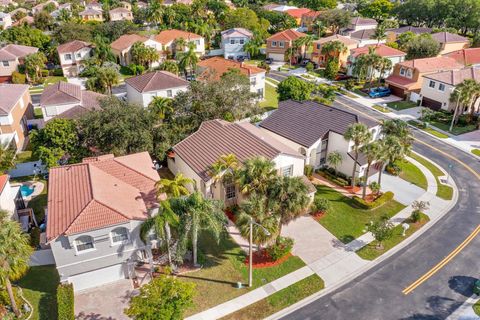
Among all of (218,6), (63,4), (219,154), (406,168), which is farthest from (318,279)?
(63,4)

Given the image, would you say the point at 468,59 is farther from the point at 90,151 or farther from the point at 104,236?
the point at 104,236

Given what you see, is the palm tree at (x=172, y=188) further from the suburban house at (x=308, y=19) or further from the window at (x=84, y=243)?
the suburban house at (x=308, y=19)

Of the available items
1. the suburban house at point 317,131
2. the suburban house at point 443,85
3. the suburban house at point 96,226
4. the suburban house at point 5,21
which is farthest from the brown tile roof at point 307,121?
the suburban house at point 5,21

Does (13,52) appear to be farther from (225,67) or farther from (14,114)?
(225,67)

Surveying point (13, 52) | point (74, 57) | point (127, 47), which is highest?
point (13, 52)

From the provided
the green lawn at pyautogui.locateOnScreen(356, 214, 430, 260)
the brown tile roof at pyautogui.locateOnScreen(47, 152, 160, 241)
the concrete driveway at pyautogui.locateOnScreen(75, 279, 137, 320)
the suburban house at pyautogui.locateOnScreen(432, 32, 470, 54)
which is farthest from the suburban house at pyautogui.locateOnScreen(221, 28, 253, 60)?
the concrete driveway at pyautogui.locateOnScreen(75, 279, 137, 320)

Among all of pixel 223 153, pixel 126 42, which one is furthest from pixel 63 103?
pixel 126 42
